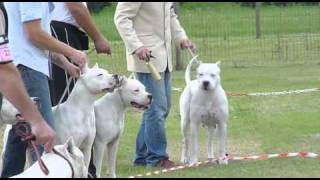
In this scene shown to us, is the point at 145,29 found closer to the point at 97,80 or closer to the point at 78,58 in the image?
the point at 97,80

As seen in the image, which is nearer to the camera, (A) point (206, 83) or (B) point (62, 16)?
(B) point (62, 16)

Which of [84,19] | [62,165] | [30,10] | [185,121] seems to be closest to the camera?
[62,165]

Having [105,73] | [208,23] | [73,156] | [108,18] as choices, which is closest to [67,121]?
[105,73]

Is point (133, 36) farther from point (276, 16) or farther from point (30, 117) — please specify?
point (276, 16)

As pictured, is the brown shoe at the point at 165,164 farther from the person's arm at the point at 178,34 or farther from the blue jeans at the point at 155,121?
the person's arm at the point at 178,34

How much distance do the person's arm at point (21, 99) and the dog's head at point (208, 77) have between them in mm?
3044

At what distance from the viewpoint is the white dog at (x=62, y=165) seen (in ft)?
14.2

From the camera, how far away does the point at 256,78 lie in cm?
1477

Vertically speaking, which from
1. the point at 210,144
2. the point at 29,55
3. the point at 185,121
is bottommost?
the point at 210,144

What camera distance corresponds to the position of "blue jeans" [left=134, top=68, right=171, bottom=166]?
7.21 m

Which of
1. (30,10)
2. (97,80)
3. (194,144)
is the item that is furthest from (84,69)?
(194,144)

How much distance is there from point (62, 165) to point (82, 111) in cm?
160

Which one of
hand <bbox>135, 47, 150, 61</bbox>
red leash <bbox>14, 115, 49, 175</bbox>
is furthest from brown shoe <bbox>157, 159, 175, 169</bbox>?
red leash <bbox>14, 115, 49, 175</bbox>

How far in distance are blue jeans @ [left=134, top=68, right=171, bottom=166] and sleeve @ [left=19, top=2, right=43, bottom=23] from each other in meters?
2.41
